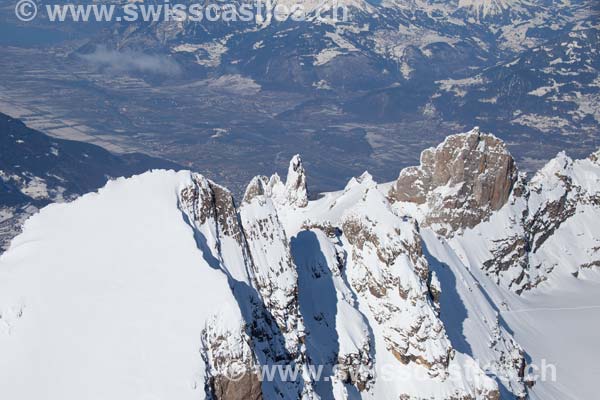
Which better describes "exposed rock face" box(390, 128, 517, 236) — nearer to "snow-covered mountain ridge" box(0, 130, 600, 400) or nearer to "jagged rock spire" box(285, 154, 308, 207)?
"snow-covered mountain ridge" box(0, 130, 600, 400)

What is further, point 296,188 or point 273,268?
point 296,188

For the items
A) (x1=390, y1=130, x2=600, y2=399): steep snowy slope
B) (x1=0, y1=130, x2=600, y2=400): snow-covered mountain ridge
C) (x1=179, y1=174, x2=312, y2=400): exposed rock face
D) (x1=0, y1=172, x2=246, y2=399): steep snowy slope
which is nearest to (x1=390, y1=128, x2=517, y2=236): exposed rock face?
(x1=390, y1=130, x2=600, y2=399): steep snowy slope

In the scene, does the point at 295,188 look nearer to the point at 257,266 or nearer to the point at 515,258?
the point at 515,258

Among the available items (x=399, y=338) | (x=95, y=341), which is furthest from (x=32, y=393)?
(x=399, y=338)

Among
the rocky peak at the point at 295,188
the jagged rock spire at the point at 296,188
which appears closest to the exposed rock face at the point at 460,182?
the jagged rock spire at the point at 296,188

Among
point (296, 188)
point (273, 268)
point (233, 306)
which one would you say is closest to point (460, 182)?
point (296, 188)

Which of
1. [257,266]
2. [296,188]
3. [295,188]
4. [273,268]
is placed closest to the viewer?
[257,266]
